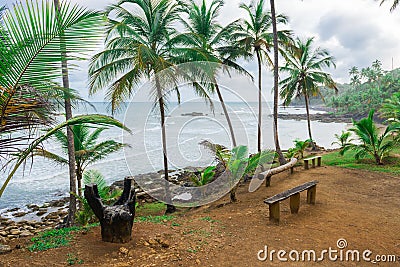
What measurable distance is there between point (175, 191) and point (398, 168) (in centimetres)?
807

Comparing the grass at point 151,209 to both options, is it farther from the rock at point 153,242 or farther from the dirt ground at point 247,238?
the rock at point 153,242

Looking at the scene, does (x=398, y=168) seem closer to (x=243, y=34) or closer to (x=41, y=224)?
(x=243, y=34)

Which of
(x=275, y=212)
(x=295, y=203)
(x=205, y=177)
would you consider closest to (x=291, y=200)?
(x=295, y=203)

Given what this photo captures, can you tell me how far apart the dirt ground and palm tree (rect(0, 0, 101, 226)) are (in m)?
2.12

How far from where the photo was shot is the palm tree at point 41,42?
2545 mm

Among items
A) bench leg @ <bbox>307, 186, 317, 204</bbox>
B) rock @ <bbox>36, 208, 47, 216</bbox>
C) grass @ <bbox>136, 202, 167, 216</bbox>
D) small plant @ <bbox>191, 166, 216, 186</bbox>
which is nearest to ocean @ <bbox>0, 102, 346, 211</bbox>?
small plant @ <bbox>191, 166, 216, 186</bbox>

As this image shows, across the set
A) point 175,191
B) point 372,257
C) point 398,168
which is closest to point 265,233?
point 372,257

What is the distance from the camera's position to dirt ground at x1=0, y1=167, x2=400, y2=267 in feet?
11.8

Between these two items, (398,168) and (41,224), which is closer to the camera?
(398,168)

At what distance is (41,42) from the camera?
2631 millimetres

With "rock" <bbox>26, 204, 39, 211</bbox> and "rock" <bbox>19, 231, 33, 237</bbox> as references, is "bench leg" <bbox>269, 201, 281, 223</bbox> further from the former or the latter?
"rock" <bbox>26, 204, 39, 211</bbox>

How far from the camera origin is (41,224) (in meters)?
10.3

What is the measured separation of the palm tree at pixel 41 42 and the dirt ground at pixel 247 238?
6.95 ft

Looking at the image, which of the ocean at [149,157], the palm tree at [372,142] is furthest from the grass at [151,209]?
the palm tree at [372,142]
